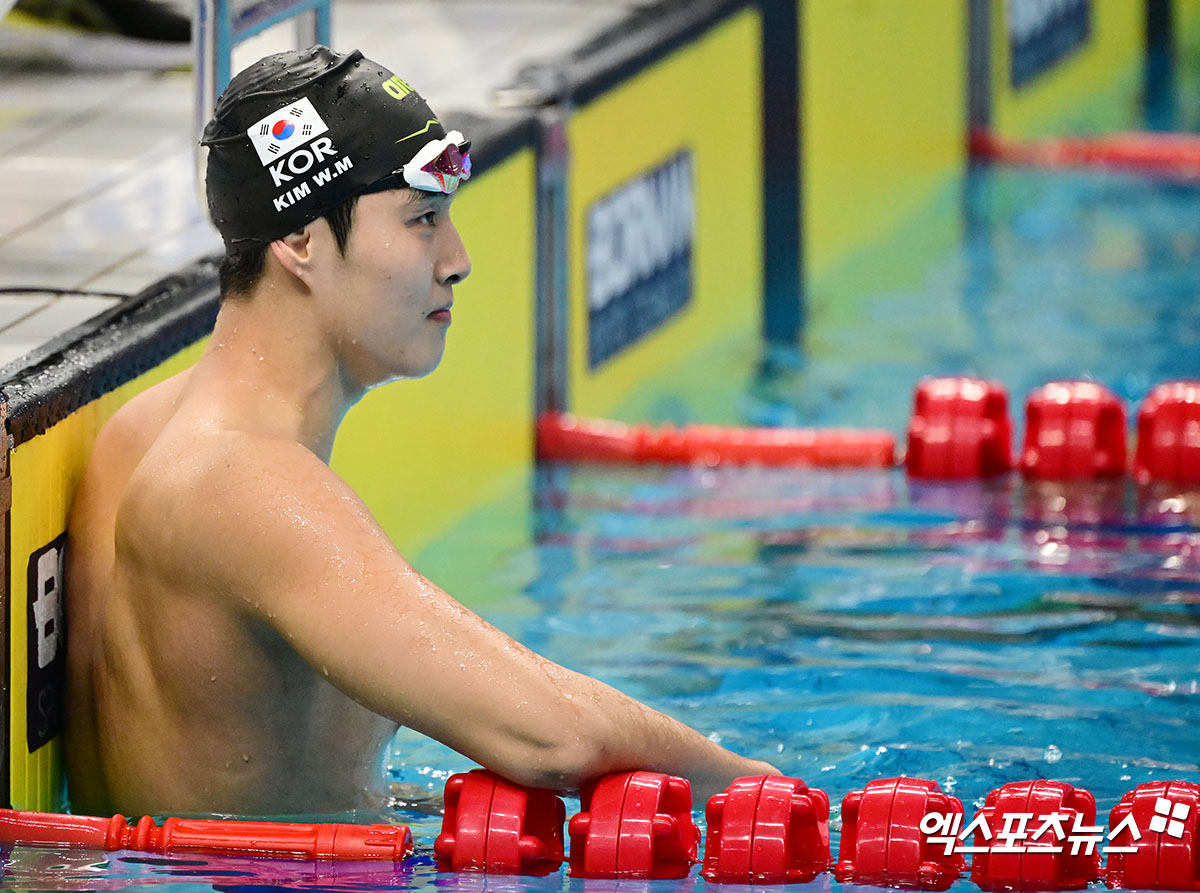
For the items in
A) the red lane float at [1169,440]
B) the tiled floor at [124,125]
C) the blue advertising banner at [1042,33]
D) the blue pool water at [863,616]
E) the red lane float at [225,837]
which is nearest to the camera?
the red lane float at [225,837]

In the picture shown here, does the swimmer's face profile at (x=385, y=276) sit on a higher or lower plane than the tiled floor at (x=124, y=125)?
lower

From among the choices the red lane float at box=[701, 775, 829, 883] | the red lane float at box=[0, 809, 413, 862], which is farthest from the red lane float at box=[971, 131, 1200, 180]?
the red lane float at box=[0, 809, 413, 862]

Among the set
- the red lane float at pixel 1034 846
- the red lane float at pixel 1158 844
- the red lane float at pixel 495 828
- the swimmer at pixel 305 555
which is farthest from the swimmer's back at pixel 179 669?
the red lane float at pixel 1158 844

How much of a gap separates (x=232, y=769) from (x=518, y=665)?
18.7 inches

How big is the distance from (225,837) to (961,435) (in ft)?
10.4

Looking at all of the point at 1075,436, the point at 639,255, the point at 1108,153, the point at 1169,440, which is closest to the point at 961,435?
the point at 1075,436

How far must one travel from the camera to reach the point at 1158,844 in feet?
8.47

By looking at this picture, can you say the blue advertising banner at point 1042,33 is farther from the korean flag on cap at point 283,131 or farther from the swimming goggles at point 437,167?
the korean flag on cap at point 283,131

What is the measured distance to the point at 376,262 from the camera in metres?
2.80

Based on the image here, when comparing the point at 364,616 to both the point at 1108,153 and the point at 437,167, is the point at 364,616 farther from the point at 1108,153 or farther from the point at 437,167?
the point at 1108,153

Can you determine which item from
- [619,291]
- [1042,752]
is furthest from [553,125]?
[1042,752]

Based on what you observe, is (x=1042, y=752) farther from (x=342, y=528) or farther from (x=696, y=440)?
(x=696, y=440)

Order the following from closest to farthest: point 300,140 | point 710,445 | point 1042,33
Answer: point 300,140
point 710,445
point 1042,33

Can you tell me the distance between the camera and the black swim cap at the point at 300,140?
9.06ft
